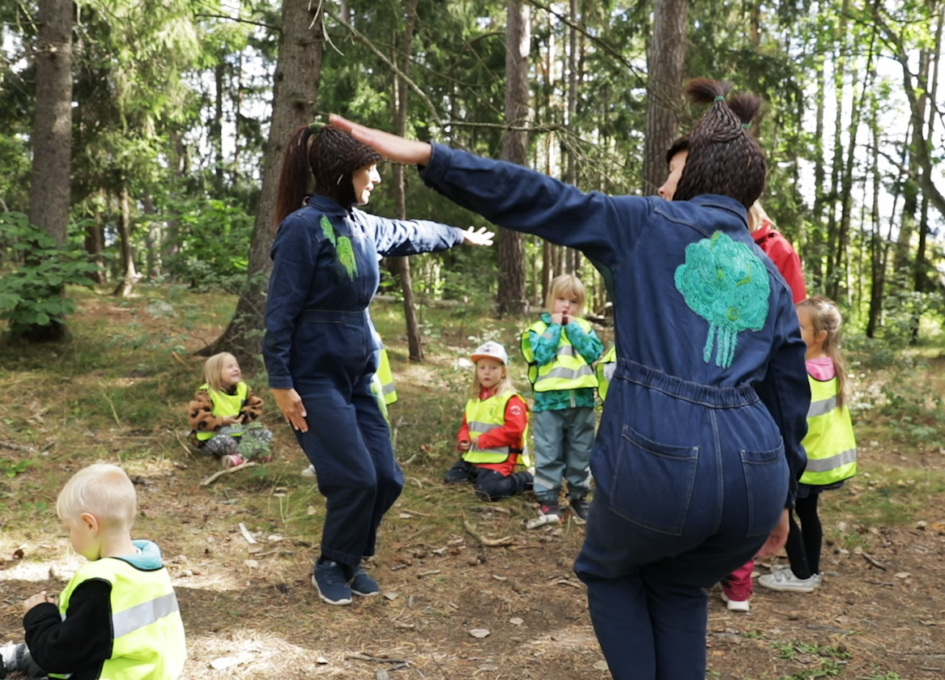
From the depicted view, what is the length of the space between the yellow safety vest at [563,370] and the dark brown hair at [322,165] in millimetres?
2190

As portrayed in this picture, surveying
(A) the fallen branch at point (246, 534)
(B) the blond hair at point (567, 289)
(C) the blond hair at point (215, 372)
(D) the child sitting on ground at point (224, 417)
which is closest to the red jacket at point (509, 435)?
(B) the blond hair at point (567, 289)

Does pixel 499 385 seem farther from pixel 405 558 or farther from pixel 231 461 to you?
pixel 231 461

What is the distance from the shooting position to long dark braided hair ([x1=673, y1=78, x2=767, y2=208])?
98.0 inches

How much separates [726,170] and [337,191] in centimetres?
227

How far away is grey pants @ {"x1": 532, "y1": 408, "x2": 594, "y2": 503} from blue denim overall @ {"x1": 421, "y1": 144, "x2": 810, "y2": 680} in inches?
133

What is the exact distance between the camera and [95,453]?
6.63 metres

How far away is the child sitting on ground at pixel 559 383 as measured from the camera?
5.93 meters

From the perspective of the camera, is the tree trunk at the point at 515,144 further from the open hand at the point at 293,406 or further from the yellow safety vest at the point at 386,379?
the open hand at the point at 293,406

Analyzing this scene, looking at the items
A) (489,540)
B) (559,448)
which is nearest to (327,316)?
(489,540)

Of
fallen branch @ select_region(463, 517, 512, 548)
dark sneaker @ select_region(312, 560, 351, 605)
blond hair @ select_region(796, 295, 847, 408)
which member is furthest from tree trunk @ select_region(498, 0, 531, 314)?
Answer: dark sneaker @ select_region(312, 560, 351, 605)

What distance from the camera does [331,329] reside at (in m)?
4.18

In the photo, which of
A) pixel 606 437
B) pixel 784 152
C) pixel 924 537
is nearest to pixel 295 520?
pixel 606 437

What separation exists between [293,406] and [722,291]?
2.37m

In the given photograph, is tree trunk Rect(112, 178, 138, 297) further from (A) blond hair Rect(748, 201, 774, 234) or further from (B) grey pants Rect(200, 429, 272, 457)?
(A) blond hair Rect(748, 201, 774, 234)
